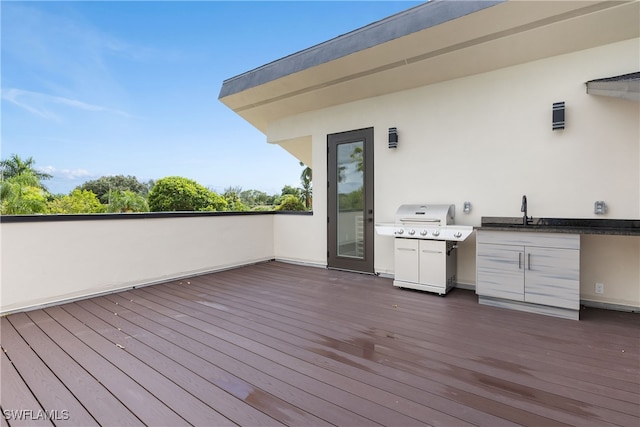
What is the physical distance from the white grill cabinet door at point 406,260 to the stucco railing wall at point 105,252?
2.83 metres

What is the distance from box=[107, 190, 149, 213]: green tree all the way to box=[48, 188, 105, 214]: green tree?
483 mm

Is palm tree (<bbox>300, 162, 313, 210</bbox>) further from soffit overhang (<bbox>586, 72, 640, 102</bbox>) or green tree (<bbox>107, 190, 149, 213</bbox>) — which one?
soffit overhang (<bbox>586, 72, 640, 102</bbox>)

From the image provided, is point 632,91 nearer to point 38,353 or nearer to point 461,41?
point 461,41

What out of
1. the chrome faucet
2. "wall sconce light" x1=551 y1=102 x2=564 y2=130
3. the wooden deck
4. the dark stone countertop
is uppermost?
"wall sconce light" x1=551 y1=102 x2=564 y2=130

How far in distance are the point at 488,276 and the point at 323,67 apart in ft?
11.0

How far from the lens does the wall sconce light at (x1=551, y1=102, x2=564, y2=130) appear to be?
10.3 ft

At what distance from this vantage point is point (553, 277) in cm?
276

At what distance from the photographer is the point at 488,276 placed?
3.09 metres

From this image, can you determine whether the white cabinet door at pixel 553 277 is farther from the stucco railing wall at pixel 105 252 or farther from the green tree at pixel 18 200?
the green tree at pixel 18 200

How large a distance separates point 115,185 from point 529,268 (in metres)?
28.8

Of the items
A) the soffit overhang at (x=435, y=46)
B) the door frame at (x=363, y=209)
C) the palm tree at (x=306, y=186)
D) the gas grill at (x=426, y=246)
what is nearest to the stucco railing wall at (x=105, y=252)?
the door frame at (x=363, y=209)

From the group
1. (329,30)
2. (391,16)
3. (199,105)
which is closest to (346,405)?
(391,16)

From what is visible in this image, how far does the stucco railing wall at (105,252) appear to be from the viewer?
3.00 meters

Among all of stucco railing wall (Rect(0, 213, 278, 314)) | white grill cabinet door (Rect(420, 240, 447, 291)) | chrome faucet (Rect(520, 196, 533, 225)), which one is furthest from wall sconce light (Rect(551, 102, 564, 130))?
stucco railing wall (Rect(0, 213, 278, 314))
